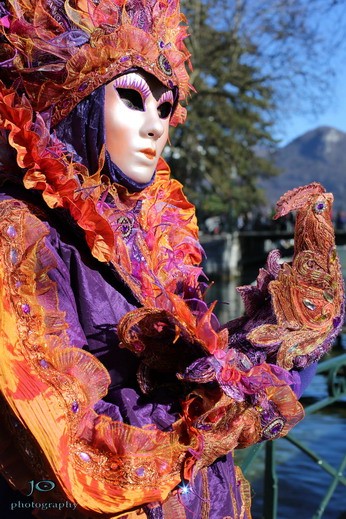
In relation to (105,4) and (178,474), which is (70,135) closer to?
(105,4)

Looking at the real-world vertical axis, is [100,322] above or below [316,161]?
below

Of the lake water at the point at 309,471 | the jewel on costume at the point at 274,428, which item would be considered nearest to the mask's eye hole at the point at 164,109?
the jewel on costume at the point at 274,428

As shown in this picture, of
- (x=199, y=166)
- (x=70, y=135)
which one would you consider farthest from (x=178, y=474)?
(x=199, y=166)

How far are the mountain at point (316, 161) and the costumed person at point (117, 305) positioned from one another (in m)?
116

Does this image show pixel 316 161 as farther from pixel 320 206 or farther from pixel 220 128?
pixel 320 206

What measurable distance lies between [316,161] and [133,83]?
14174 centimetres

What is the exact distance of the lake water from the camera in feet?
16.0

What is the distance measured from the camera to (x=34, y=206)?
1.74m

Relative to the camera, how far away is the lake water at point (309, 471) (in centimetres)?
486

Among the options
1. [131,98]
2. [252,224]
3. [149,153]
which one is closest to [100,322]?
[149,153]

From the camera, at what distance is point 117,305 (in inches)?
70.5

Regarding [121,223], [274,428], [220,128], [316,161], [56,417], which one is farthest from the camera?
[316,161]

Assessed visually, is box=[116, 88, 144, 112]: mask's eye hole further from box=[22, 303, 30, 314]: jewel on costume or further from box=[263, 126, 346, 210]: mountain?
box=[263, 126, 346, 210]: mountain

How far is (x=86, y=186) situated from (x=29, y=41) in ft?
1.25
